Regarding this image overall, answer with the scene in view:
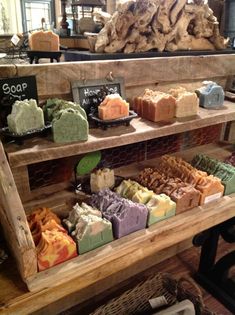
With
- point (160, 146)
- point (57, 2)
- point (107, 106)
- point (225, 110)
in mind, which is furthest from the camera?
point (57, 2)

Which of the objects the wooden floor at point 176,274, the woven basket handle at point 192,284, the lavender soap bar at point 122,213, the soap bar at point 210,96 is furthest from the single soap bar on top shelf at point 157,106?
the wooden floor at point 176,274

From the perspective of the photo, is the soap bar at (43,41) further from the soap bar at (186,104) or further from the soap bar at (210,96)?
the soap bar at (210,96)

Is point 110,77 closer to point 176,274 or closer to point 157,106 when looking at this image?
point 157,106

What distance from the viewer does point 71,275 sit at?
3.07 feet

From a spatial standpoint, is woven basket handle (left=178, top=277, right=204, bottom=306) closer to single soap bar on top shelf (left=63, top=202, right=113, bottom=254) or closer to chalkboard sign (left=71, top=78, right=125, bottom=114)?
single soap bar on top shelf (left=63, top=202, right=113, bottom=254)

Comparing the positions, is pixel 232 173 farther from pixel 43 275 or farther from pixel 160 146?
pixel 43 275

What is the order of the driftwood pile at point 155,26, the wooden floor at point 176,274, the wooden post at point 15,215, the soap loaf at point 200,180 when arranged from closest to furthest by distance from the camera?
the wooden post at point 15,215 < the soap loaf at point 200,180 < the driftwood pile at point 155,26 < the wooden floor at point 176,274

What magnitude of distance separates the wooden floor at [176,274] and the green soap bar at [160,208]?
951 millimetres

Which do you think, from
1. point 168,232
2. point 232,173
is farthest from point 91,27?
point 168,232

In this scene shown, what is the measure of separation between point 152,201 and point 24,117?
0.58 meters

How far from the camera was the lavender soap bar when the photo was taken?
1.07m

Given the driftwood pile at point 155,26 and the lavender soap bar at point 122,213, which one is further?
the driftwood pile at point 155,26

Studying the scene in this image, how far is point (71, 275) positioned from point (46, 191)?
0.49 m

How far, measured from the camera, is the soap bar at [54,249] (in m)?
0.93
